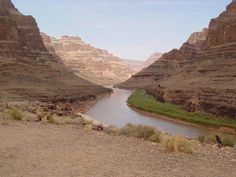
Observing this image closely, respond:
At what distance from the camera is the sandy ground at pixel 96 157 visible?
10492 mm

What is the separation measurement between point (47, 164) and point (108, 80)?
7332 inches

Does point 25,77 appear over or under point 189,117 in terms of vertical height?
over

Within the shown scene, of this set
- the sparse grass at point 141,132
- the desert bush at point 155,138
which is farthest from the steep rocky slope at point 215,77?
the desert bush at point 155,138

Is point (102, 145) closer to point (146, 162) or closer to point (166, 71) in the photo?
point (146, 162)

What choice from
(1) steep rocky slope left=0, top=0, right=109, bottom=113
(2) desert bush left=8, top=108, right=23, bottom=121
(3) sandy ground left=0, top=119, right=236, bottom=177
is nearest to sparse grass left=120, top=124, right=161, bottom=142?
(3) sandy ground left=0, top=119, right=236, bottom=177

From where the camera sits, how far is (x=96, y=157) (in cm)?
1212

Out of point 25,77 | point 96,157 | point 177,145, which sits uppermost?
point 25,77

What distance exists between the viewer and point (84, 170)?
10.5m

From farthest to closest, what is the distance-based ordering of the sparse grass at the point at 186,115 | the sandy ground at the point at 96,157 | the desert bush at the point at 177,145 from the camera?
the sparse grass at the point at 186,115, the desert bush at the point at 177,145, the sandy ground at the point at 96,157

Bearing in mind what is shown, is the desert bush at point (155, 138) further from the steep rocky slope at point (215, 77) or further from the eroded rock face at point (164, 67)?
the eroded rock face at point (164, 67)

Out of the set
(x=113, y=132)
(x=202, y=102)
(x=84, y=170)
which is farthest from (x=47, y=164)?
(x=202, y=102)

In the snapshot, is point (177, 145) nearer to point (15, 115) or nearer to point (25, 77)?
point (15, 115)

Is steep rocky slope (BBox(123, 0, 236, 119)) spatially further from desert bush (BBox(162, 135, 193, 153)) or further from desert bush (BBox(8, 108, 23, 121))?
desert bush (BBox(162, 135, 193, 153))

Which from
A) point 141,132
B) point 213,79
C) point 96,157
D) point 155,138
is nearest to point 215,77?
point 213,79
